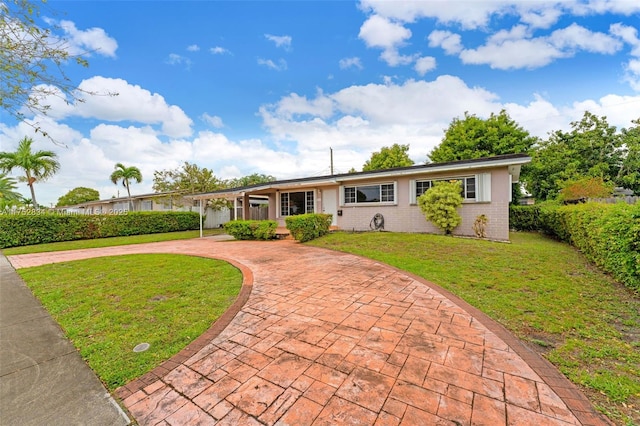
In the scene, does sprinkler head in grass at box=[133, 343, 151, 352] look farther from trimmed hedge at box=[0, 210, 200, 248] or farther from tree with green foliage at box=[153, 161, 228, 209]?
tree with green foliage at box=[153, 161, 228, 209]

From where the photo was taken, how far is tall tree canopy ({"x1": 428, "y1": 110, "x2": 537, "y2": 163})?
2167 cm

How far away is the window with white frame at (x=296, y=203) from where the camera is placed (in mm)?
14732

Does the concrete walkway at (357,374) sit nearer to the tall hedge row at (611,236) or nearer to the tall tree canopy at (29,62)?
the tall hedge row at (611,236)

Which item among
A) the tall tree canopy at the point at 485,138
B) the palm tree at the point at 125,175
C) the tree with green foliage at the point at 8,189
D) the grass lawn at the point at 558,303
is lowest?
the grass lawn at the point at 558,303

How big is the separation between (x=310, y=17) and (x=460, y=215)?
9.85 m

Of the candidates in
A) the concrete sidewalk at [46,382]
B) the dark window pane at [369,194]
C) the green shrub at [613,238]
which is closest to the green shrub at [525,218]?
the green shrub at [613,238]

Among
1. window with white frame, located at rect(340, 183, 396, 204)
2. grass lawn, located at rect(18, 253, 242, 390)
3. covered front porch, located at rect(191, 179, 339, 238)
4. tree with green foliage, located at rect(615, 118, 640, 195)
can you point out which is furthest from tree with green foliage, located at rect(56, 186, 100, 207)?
tree with green foliage, located at rect(615, 118, 640, 195)

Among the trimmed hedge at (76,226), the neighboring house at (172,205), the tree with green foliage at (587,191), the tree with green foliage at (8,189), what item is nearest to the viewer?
the tree with green foliage at (8,189)

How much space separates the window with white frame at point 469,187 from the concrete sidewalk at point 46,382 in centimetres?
1134

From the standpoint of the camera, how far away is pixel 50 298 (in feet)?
15.1

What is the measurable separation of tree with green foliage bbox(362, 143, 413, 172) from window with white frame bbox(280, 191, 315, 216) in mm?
17385

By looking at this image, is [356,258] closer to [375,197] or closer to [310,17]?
[375,197]

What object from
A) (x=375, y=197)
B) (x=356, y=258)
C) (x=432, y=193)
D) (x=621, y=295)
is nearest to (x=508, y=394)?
(x=621, y=295)

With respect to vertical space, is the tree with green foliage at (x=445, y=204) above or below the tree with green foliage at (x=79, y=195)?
below
